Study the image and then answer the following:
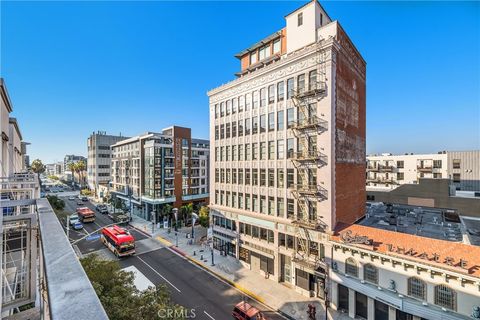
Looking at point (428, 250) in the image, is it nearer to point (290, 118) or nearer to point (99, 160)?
point (290, 118)

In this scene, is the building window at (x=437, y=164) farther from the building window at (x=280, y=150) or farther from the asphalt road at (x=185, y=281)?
the asphalt road at (x=185, y=281)

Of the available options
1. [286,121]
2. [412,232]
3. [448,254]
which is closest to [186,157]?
[286,121]

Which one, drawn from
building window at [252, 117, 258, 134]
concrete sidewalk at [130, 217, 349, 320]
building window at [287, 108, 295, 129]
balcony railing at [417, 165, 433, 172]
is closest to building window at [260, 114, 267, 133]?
building window at [252, 117, 258, 134]

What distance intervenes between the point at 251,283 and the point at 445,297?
1670cm

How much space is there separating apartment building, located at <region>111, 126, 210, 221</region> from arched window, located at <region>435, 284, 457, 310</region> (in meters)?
45.6

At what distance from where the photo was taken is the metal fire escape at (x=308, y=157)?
22984mm

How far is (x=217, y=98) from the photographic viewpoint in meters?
34.7

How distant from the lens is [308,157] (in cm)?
2330

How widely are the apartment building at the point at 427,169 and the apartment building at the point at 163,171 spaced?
145 ft

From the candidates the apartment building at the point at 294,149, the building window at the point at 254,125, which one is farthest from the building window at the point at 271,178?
the building window at the point at 254,125

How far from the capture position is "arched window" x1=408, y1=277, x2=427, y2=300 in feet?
54.4

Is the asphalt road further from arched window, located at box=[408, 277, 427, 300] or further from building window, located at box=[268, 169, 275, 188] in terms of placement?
building window, located at box=[268, 169, 275, 188]

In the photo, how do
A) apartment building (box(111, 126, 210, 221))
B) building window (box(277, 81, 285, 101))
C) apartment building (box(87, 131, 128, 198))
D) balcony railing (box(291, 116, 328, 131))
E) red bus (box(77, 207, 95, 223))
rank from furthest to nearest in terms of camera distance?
apartment building (box(87, 131, 128, 198)) < apartment building (box(111, 126, 210, 221)) < red bus (box(77, 207, 95, 223)) < building window (box(277, 81, 285, 101)) < balcony railing (box(291, 116, 328, 131))

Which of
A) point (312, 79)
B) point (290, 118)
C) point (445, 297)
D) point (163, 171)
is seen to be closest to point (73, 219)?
point (163, 171)
